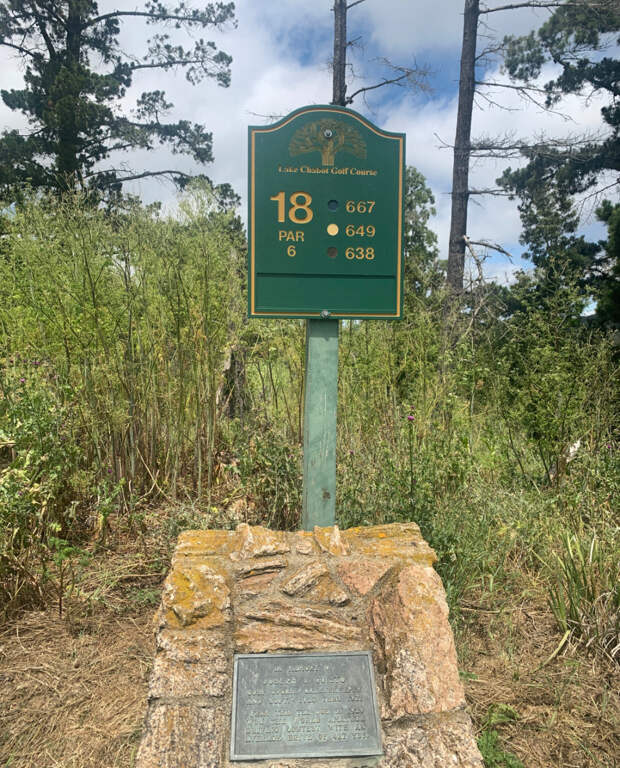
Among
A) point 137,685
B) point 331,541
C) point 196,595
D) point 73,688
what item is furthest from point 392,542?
point 73,688

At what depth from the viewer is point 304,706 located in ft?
6.20

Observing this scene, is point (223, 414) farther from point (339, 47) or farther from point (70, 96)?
point (70, 96)

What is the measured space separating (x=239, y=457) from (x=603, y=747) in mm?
2360

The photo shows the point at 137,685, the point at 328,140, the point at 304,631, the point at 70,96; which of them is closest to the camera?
the point at 304,631

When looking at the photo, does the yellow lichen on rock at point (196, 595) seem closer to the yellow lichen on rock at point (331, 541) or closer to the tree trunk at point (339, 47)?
the yellow lichen on rock at point (331, 541)

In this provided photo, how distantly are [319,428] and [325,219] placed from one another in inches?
39.6

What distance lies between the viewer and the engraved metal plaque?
71.4 inches

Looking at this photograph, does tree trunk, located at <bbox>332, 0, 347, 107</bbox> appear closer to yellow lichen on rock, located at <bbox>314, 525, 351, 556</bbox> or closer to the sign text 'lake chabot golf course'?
the sign text 'lake chabot golf course'

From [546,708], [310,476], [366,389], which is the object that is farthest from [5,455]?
[546,708]

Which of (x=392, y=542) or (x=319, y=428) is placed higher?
(x=319, y=428)

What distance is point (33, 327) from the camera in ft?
13.0

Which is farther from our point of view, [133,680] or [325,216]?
[325,216]

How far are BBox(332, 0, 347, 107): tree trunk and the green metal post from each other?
22.2 feet

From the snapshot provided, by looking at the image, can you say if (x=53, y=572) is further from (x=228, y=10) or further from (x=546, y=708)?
(x=228, y=10)
